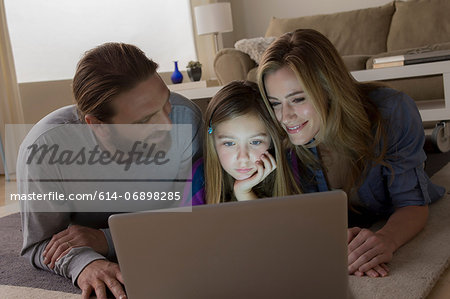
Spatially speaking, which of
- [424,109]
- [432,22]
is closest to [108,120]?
[424,109]

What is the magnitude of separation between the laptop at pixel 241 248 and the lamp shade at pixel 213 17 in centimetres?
385

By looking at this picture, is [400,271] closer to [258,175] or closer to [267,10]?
[258,175]

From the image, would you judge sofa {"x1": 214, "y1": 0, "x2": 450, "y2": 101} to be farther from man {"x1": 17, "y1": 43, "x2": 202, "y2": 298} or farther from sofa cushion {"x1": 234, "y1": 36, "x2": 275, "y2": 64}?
man {"x1": 17, "y1": 43, "x2": 202, "y2": 298}

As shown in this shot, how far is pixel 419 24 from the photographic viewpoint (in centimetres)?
375

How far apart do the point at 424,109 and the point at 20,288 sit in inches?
82.9

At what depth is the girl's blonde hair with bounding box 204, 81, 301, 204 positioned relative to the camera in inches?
59.8

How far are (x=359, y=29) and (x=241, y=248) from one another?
11.2 feet

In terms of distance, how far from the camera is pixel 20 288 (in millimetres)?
1581

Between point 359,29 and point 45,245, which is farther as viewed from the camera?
point 359,29

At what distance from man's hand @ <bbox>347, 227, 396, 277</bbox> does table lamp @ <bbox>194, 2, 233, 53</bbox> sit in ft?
11.2

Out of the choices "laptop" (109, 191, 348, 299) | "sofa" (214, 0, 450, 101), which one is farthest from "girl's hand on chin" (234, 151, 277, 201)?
"sofa" (214, 0, 450, 101)

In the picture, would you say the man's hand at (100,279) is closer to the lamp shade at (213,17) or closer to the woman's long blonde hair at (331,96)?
the woman's long blonde hair at (331,96)

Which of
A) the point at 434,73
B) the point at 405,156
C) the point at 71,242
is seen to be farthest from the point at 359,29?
the point at 71,242

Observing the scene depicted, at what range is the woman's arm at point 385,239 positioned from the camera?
53.5 inches
